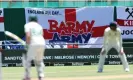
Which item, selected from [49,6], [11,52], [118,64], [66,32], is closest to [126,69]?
[118,64]

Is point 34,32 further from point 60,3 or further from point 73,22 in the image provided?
point 60,3

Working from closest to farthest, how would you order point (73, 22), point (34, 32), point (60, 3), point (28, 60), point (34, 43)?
1. point (34, 43)
2. point (34, 32)
3. point (28, 60)
4. point (73, 22)
5. point (60, 3)

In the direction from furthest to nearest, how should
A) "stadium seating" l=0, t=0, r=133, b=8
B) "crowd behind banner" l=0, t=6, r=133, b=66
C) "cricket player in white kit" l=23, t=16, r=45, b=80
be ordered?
"stadium seating" l=0, t=0, r=133, b=8 < "crowd behind banner" l=0, t=6, r=133, b=66 < "cricket player in white kit" l=23, t=16, r=45, b=80

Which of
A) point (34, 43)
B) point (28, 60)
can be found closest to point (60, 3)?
point (28, 60)

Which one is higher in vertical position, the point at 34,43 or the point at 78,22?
the point at 34,43

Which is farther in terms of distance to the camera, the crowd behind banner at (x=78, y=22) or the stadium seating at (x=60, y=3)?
the stadium seating at (x=60, y=3)

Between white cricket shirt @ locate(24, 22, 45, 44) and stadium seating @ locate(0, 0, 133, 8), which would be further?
stadium seating @ locate(0, 0, 133, 8)

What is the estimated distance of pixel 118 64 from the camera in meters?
26.8

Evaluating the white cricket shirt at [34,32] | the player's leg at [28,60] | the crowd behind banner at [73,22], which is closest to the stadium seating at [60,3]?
the crowd behind banner at [73,22]

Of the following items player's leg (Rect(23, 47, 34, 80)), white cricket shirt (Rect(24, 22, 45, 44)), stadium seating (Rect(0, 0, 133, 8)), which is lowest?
player's leg (Rect(23, 47, 34, 80))

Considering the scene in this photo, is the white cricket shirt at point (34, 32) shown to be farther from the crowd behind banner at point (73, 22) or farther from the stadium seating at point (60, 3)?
the stadium seating at point (60, 3)

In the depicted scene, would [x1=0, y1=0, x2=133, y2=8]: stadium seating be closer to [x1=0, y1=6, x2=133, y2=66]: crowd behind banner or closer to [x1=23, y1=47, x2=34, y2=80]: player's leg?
[x1=0, y1=6, x2=133, y2=66]: crowd behind banner

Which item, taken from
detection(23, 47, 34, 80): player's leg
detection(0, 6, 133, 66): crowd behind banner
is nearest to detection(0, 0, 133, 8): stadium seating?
detection(0, 6, 133, 66): crowd behind banner

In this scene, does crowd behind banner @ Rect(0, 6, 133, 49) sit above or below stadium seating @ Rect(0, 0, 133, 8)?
below
